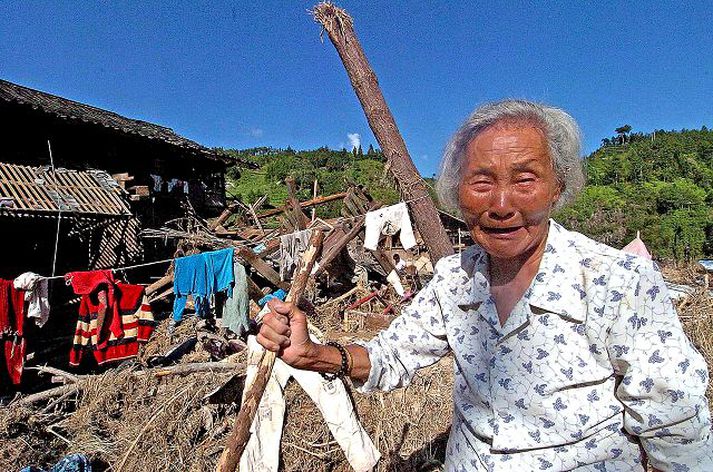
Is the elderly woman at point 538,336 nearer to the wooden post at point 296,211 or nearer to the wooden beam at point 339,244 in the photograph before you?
the wooden beam at point 339,244

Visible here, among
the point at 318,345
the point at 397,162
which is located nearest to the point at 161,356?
the point at 397,162

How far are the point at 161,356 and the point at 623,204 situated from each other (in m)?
39.1

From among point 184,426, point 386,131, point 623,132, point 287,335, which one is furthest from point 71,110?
point 623,132

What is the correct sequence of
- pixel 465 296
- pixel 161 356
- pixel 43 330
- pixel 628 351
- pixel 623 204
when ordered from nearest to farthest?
1. pixel 628 351
2. pixel 465 296
3. pixel 161 356
4. pixel 43 330
5. pixel 623 204

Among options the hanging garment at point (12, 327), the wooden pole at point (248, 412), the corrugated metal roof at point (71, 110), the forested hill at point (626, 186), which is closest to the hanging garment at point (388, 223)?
the hanging garment at point (12, 327)

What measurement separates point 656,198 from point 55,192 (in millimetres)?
42958

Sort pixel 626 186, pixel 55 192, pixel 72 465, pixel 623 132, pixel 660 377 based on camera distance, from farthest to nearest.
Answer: pixel 623 132
pixel 626 186
pixel 55 192
pixel 72 465
pixel 660 377

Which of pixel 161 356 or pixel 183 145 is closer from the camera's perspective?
pixel 161 356

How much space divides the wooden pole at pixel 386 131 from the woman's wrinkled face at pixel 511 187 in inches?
90.3

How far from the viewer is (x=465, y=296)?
1.49 meters

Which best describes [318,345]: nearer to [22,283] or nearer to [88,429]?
[88,429]

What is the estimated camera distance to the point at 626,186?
43625 millimetres

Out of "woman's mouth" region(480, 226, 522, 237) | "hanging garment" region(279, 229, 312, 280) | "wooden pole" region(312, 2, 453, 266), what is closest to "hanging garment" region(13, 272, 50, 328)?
"hanging garment" region(279, 229, 312, 280)

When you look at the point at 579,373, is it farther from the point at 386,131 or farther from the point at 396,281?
the point at 396,281
